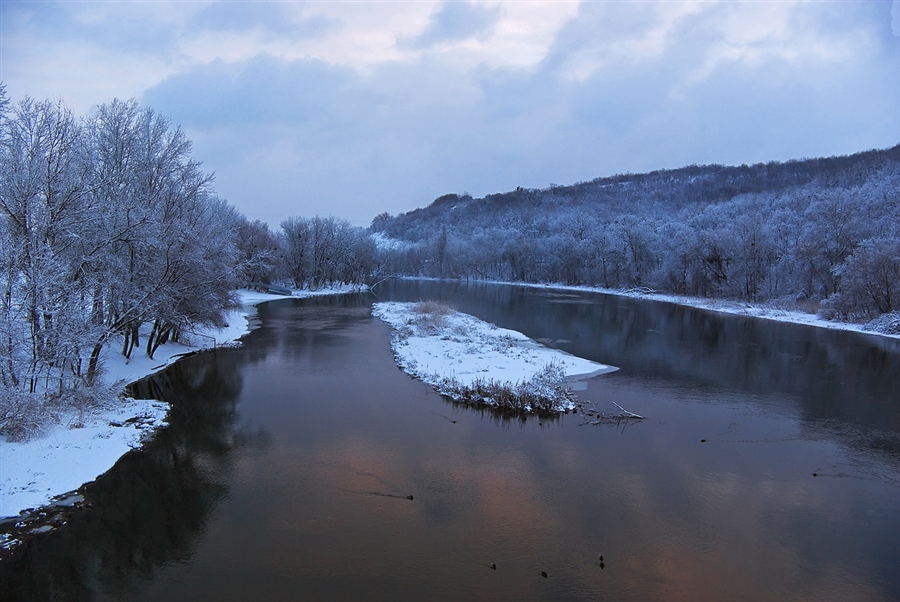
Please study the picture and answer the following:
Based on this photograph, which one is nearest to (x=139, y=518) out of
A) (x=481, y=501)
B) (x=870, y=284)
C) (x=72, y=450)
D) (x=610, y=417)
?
(x=72, y=450)

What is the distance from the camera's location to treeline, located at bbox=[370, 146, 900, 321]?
4431cm

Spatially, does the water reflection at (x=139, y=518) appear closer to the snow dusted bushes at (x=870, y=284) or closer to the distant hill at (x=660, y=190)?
the snow dusted bushes at (x=870, y=284)

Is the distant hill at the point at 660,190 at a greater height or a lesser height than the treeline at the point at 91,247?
greater

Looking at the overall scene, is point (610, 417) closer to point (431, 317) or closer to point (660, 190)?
point (431, 317)

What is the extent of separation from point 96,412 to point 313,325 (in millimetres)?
20771

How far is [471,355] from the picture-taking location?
21594mm

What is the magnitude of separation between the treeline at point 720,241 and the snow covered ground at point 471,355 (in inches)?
1077

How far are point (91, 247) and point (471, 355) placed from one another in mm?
13650

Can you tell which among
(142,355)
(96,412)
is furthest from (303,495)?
(142,355)

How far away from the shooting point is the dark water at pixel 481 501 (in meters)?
7.36

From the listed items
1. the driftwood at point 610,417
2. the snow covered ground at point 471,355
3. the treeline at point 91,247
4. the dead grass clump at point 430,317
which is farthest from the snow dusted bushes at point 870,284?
the treeline at point 91,247

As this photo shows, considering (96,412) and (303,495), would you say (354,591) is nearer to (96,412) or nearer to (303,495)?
(303,495)

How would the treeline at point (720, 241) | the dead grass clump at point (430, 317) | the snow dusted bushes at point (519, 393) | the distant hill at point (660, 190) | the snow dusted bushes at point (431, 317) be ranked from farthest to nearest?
the distant hill at point (660, 190) < the treeline at point (720, 241) < the dead grass clump at point (430, 317) < the snow dusted bushes at point (431, 317) < the snow dusted bushes at point (519, 393)

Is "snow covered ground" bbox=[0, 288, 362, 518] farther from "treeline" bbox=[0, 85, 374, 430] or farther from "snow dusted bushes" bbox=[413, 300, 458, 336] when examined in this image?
"snow dusted bushes" bbox=[413, 300, 458, 336]
